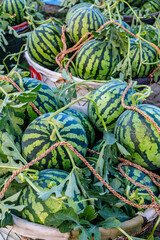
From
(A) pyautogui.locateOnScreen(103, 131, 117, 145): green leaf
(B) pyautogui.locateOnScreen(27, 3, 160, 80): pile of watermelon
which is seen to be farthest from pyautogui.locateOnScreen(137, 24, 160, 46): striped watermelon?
(A) pyautogui.locateOnScreen(103, 131, 117, 145): green leaf

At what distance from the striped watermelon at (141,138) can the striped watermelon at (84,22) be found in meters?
1.19

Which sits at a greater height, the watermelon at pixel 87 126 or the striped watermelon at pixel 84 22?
the striped watermelon at pixel 84 22

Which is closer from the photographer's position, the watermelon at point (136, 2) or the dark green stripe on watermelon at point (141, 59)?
the dark green stripe on watermelon at point (141, 59)

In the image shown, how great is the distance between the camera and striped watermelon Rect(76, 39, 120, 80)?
2289 mm

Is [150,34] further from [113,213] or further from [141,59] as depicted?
[113,213]

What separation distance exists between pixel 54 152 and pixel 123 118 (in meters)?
0.43

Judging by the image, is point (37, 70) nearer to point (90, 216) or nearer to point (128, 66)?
point (128, 66)

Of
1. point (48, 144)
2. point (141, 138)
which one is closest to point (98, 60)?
point (141, 138)

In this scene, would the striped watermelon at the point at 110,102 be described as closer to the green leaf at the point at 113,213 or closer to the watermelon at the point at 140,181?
the watermelon at the point at 140,181

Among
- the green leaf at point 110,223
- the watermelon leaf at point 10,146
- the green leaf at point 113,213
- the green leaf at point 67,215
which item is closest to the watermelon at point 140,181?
the green leaf at point 113,213

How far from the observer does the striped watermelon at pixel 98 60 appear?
7.51 feet

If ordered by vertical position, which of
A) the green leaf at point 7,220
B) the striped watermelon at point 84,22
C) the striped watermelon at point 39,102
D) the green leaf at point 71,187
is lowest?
the green leaf at point 7,220

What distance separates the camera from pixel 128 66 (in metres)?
2.30

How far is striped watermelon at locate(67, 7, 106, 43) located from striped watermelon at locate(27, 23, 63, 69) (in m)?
0.13
